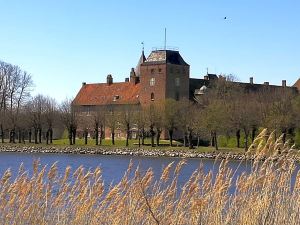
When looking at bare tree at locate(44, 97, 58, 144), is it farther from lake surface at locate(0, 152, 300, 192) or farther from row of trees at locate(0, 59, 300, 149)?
lake surface at locate(0, 152, 300, 192)

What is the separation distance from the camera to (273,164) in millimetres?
8016

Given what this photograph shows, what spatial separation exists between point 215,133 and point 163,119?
868 cm

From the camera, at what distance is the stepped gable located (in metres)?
80.9

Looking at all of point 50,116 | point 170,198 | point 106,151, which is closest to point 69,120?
point 50,116

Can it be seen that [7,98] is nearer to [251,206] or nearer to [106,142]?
[106,142]

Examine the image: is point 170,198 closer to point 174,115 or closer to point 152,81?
point 174,115

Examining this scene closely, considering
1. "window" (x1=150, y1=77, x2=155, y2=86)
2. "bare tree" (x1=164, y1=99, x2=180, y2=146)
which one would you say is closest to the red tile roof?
"window" (x1=150, y1=77, x2=155, y2=86)

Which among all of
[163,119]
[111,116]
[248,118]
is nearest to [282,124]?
[248,118]

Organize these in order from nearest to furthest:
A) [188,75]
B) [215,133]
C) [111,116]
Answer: [215,133] → [111,116] → [188,75]

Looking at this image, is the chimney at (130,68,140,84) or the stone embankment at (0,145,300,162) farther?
the chimney at (130,68,140,84)

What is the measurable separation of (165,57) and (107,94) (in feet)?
47.1

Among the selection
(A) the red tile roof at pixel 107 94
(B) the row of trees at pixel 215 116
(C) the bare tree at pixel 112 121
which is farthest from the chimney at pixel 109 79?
(C) the bare tree at pixel 112 121

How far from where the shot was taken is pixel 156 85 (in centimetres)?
8075

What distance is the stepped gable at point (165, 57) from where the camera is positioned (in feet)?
265
